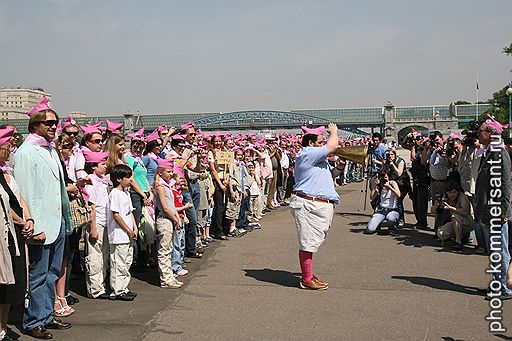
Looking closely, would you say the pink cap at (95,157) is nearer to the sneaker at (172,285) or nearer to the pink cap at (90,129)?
the pink cap at (90,129)

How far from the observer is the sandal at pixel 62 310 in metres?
6.10

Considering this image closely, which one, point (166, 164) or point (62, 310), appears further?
point (166, 164)

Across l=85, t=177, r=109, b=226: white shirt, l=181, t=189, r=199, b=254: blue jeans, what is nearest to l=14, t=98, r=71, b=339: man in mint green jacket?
l=85, t=177, r=109, b=226: white shirt

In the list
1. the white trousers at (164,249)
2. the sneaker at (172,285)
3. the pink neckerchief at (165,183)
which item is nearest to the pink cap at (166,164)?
the pink neckerchief at (165,183)

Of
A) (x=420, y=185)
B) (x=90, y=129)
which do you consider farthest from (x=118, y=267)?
(x=420, y=185)

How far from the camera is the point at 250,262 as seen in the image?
8.82 m

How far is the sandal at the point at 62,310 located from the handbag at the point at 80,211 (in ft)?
2.66

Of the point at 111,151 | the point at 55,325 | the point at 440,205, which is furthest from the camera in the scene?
the point at 440,205

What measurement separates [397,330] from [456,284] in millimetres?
2143

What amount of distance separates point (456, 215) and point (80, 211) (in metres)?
6.31

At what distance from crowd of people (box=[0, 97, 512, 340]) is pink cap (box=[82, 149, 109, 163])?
12 millimetres

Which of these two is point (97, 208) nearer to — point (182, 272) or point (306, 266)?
point (182, 272)

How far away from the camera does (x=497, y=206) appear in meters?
6.65

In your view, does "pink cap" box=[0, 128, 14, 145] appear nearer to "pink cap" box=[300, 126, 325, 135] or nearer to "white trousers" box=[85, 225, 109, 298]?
"white trousers" box=[85, 225, 109, 298]
